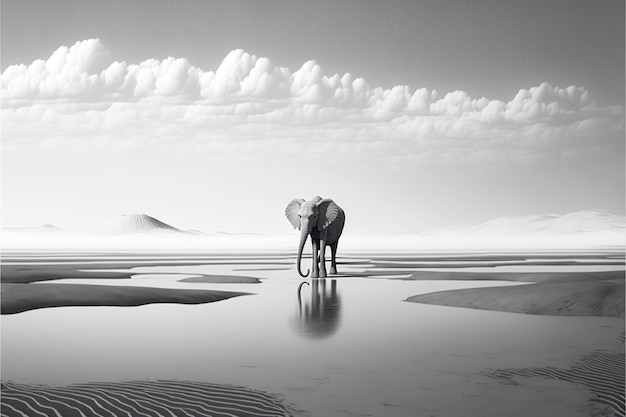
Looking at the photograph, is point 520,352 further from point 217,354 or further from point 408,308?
point 408,308

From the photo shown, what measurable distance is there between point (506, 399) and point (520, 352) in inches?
172

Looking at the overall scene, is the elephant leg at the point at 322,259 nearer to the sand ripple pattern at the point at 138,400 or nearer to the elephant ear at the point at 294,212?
the elephant ear at the point at 294,212

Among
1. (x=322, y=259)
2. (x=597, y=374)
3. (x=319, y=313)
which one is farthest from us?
(x=322, y=259)

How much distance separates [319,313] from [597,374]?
34.7 ft

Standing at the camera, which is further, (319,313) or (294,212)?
(294,212)

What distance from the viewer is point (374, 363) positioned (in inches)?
531

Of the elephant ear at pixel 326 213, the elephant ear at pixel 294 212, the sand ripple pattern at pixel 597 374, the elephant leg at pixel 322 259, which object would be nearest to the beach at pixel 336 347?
the sand ripple pattern at pixel 597 374

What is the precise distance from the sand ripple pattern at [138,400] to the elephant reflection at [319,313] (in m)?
6.09

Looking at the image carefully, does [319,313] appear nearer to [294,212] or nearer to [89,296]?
[89,296]

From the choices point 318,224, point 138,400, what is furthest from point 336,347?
point 318,224

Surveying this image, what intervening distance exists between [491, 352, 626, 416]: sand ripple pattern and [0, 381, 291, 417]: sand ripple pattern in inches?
166

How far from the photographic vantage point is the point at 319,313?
22.0 meters

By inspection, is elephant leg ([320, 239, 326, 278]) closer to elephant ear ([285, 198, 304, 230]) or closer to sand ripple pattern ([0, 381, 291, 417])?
elephant ear ([285, 198, 304, 230])

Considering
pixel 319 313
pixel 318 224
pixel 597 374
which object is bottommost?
pixel 597 374
